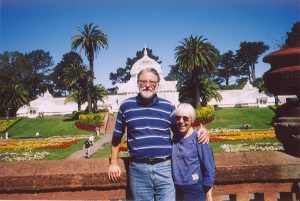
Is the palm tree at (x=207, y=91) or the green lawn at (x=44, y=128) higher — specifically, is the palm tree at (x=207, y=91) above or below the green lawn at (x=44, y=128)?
above

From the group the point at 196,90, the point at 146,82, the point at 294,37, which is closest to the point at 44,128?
the point at 196,90

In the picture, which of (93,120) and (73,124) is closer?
(93,120)

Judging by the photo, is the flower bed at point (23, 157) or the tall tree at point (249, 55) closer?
the flower bed at point (23, 157)

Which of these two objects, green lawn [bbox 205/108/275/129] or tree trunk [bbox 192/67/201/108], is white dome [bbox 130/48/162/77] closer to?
tree trunk [bbox 192/67/201/108]

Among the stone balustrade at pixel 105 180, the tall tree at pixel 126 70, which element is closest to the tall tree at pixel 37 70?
the tall tree at pixel 126 70

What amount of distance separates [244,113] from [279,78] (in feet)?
154

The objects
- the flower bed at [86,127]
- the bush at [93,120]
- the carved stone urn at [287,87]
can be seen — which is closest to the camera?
the carved stone urn at [287,87]

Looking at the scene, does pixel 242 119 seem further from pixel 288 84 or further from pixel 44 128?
pixel 288 84

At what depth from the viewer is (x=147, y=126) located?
3.75m

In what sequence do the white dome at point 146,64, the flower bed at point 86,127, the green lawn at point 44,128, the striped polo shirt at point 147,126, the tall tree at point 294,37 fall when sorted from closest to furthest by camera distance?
the striped polo shirt at point 147,126 < the tall tree at point 294,37 < the flower bed at point 86,127 < the green lawn at point 44,128 < the white dome at point 146,64

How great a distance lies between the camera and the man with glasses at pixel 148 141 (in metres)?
3.68

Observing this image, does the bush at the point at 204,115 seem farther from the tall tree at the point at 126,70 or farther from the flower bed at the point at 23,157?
the tall tree at the point at 126,70

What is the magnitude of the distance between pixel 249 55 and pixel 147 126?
11595 cm

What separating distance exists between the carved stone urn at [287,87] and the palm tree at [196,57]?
45.7m
